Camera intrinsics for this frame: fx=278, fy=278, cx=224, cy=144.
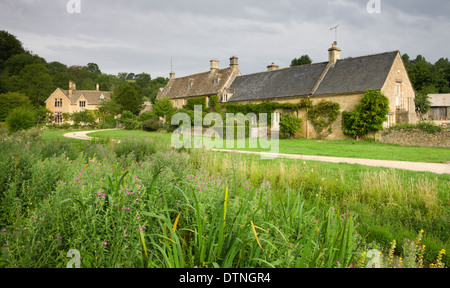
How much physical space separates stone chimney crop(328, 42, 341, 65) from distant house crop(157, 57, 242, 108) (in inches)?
486

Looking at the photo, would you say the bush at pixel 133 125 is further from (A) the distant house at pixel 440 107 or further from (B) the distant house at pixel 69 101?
(A) the distant house at pixel 440 107

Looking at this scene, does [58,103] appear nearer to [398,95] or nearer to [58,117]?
[58,117]

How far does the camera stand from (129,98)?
47625 mm

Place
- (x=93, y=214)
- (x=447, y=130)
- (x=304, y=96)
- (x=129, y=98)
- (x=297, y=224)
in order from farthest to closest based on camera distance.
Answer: (x=129, y=98), (x=304, y=96), (x=447, y=130), (x=297, y=224), (x=93, y=214)

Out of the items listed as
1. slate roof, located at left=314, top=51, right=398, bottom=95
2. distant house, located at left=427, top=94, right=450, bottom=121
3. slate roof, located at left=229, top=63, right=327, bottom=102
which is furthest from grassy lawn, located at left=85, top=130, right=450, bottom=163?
distant house, located at left=427, top=94, right=450, bottom=121

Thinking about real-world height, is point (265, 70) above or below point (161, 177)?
above

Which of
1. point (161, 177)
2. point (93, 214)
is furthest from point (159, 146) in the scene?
point (93, 214)

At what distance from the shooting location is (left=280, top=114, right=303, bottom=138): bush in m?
25.5

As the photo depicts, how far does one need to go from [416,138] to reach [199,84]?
26.4m

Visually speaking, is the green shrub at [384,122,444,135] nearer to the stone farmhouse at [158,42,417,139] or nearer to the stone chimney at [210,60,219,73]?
the stone farmhouse at [158,42,417,139]

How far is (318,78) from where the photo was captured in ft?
87.0

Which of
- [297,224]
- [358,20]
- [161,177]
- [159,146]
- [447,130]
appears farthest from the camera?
[447,130]
